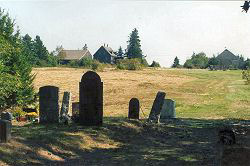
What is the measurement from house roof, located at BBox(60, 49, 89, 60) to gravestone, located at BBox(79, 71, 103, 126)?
4854 inches

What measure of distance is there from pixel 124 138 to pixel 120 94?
31.5 meters

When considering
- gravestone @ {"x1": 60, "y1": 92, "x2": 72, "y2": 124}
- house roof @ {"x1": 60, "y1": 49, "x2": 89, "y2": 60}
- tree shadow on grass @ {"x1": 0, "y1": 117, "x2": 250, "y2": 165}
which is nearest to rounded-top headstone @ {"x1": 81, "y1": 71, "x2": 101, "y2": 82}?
tree shadow on grass @ {"x1": 0, "y1": 117, "x2": 250, "y2": 165}

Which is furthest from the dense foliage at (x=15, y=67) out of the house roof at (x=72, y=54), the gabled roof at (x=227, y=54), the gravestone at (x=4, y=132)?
the gabled roof at (x=227, y=54)

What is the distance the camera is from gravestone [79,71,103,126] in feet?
62.1

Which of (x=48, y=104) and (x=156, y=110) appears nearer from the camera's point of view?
(x=48, y=104)

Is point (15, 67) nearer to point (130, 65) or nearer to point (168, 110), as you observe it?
point (168, 110)

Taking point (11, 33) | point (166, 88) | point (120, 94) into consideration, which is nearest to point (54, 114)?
point (11, 33)

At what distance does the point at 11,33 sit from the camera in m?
31.8

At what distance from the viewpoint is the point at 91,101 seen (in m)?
19.0

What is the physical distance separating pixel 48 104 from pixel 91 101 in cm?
215

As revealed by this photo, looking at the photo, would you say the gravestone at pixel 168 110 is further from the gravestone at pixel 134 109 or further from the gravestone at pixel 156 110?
the gravestone at pixel 134 109

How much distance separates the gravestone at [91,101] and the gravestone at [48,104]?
4.35 ft

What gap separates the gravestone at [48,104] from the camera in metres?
19.3

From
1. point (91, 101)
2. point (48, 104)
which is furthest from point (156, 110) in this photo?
point (48, 104)
